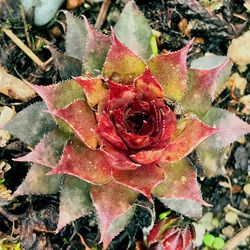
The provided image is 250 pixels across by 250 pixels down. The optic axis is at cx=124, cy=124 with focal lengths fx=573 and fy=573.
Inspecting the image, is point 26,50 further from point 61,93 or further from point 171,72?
point 171,72

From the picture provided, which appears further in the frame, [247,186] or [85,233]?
[247,186]

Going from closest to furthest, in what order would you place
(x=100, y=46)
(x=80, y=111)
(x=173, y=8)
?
1. (x=80, y=111)
2. (x=100, y=46)
3. (x=173, y=8)

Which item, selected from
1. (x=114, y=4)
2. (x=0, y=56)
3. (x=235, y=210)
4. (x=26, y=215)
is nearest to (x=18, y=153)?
(x=26, y=215)

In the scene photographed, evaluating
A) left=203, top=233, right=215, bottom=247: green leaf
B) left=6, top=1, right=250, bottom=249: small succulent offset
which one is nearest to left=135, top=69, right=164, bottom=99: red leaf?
left=6, top=1, right=250, bottom=249: small succulent offset

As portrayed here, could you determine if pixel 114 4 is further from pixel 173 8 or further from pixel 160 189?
pixel 160 189

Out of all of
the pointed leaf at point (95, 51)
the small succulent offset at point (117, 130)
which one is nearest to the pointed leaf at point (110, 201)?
the small succulent offset at point (117, 130)

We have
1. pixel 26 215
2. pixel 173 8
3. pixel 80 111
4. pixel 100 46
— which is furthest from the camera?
pixel 173 8
